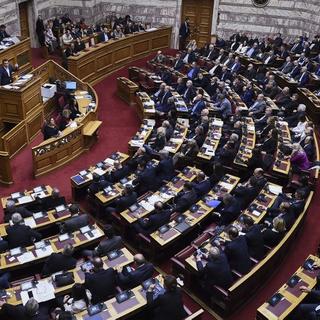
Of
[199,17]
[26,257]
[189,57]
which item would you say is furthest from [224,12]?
[26,257]

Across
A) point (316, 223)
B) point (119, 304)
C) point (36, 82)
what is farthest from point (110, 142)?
point (119, 304)

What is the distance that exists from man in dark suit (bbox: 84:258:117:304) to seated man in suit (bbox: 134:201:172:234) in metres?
1.71

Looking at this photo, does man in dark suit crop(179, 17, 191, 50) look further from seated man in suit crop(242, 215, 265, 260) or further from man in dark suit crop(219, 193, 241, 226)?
seated man in suit crop(242, 215, 265, 260)

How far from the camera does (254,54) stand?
1917 cm

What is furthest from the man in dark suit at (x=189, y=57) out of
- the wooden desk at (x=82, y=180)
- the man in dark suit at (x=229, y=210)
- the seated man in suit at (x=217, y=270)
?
the seated man in suit at (x=217, y=270)

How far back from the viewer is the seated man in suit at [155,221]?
8.82m

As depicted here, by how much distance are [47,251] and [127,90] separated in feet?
31.6

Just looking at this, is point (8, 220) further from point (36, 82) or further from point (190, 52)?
point (190, 52)

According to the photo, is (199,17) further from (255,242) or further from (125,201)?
(255,242)

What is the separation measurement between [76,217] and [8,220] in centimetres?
146

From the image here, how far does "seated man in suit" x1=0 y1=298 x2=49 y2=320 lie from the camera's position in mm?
6332

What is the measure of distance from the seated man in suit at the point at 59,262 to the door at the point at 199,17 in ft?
57.8

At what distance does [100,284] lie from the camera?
7.18 m

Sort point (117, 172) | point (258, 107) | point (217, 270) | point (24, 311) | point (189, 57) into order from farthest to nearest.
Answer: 1. point (189, 57)
2. point (258, 107)
3. point (117, 172)
4. point (217, 270)
5. point (24, 311)
